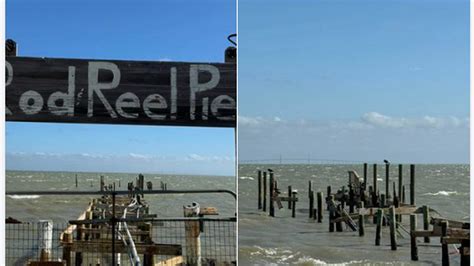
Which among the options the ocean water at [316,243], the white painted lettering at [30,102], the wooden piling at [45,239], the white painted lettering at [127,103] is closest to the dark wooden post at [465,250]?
the ocean water at [316,243]

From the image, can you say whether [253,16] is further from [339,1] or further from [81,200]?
[81,200]

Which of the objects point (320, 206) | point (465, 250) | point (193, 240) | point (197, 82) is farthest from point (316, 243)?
point (197, 82)

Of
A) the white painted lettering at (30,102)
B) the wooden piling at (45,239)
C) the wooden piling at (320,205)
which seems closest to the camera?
the white painted lettering at (30,102)

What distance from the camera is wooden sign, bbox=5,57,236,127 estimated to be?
1339 mm

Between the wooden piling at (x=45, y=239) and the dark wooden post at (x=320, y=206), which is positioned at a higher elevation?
the wooden piling at (x=45, y=239)

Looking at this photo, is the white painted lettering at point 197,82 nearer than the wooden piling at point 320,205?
Yes

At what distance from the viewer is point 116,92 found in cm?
135

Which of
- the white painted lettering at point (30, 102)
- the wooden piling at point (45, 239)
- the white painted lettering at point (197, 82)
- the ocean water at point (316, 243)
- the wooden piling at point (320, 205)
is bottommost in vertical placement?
the ocean water at point (316, 243)

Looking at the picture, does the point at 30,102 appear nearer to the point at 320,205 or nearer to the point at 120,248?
the point at 120,248

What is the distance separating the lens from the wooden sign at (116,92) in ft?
4.39

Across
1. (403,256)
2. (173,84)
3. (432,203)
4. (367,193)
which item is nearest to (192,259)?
(173,84)

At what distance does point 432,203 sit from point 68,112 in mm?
17030

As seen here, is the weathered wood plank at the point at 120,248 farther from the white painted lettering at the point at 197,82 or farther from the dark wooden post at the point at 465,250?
the dark wooden post at the point at 465,250

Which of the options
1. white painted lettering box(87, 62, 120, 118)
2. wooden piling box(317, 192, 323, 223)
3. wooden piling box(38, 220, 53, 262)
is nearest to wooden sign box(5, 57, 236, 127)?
white painted lettering box(87, 62, 120, 118)
